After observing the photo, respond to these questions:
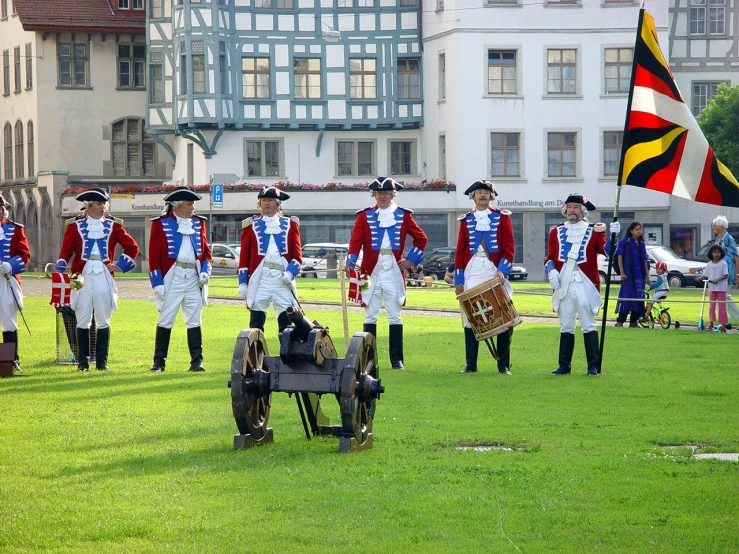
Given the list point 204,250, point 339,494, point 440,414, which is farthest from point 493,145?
point 339,494

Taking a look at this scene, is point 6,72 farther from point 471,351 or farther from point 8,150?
point 471,351

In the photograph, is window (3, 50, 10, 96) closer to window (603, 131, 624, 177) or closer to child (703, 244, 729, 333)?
window (603, 131, 624, 177)

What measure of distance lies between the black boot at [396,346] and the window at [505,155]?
129 ft

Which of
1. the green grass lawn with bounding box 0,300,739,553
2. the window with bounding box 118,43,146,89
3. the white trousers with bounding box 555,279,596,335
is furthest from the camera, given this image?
the window with bounding box 118,43,146,89

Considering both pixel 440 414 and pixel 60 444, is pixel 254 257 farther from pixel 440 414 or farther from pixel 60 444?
pixel 60 444

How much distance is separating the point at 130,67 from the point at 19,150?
6.98 m

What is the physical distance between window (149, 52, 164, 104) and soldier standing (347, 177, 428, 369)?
43.9 metres

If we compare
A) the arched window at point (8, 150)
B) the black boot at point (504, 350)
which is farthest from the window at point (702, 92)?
the black boot at point (504, 350)

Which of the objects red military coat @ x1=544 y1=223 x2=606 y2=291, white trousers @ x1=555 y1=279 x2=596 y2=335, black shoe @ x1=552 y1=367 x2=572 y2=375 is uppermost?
red military coat @ x1=544 y1=223 x2=606 y2=291

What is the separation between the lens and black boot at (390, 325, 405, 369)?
15.8m

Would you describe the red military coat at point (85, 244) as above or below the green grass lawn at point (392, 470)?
above

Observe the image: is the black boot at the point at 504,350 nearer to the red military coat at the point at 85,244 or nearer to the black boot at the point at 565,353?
the black boot at the point at 565,353

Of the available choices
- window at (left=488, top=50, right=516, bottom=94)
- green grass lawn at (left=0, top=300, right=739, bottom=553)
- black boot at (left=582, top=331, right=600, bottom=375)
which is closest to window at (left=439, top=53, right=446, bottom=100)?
window at (left=488, top=50, right=516, bottom=94)

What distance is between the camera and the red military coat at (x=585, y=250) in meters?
15.1
